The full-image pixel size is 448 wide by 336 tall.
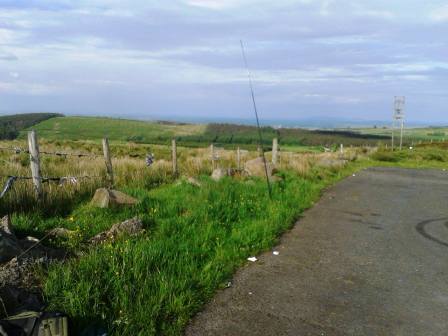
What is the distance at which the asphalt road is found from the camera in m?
4.12

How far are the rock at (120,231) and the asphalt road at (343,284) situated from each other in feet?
6.10

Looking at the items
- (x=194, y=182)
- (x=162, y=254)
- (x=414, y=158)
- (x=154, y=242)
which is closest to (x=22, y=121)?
(x=414, y=158)

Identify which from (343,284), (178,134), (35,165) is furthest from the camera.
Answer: (178,134)

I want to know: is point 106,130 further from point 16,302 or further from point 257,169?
point 16,302

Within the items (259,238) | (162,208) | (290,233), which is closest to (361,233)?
(290,233)

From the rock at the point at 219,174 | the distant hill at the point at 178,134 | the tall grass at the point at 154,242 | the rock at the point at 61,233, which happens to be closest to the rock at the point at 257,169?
the rock at the point at 219,174

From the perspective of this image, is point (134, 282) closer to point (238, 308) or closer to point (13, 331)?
point (238, 308)

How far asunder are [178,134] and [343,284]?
269 ft

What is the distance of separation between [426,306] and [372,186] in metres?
10.5

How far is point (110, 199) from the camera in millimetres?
7969

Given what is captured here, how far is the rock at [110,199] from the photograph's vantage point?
7.93 m

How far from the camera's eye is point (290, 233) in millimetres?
7449

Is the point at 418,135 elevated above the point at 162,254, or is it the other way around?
the point at 162,254

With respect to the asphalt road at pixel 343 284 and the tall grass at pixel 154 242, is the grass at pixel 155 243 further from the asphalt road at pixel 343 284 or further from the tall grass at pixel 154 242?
the asphalt road at pixel 343 284
